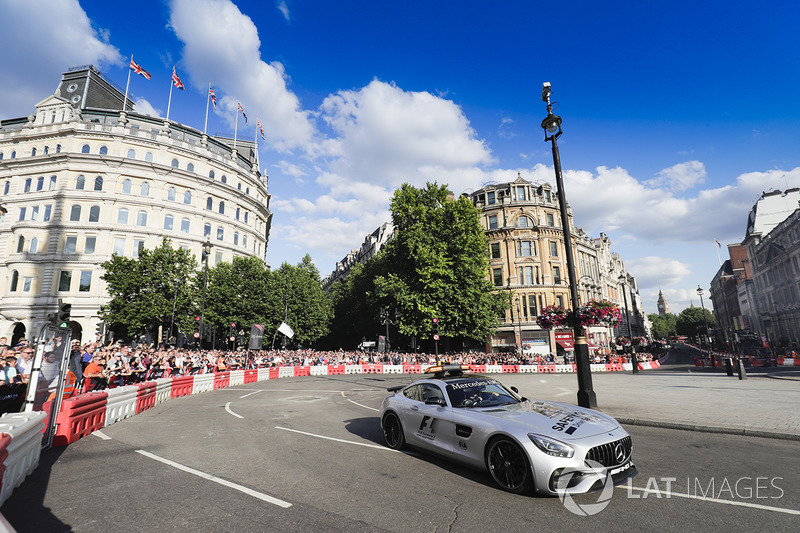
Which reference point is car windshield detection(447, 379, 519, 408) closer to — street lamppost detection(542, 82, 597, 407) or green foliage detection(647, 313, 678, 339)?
street lamppost detection(542, 82, 597, 407)

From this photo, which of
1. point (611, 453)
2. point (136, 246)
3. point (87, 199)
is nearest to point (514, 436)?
point (611, 453)

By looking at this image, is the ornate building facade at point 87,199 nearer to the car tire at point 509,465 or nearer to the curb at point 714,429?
the car tire at point 509,465

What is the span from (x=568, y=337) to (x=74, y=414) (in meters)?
42.6

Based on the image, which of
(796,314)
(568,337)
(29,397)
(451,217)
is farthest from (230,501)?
(796,314)

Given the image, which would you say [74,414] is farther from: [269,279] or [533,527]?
[269,279]

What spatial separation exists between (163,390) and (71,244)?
41.4m

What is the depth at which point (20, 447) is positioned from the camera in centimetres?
491

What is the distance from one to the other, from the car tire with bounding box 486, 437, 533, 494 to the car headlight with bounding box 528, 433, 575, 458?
224 millimetres

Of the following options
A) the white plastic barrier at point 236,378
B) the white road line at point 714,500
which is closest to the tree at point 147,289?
the white plastic barrier at point 236,378

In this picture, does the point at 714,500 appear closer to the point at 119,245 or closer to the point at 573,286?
the point at 573,286

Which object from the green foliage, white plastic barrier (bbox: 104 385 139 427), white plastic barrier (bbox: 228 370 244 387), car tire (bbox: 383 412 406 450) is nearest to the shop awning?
white plastic barrier (bbox: 228 370 244 387)

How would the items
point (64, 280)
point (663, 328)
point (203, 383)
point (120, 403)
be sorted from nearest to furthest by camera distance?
point (120, 403) < point (203, 383) < point (64, 280) < point (663, 328)

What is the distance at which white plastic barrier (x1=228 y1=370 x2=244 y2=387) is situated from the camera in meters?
21.6

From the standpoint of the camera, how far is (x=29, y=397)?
6.55m
